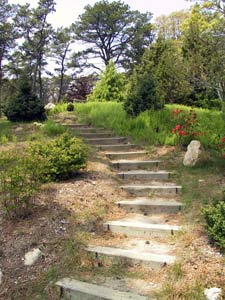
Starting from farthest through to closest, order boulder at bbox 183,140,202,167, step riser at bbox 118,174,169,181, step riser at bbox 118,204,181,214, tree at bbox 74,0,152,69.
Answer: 1. tree at bbox 74,0,152,69
2. boulder at bbox 183,140,202,167
3. step riser at bbox 118,174,169,181
4. step riser at bbox 118,204,181,214

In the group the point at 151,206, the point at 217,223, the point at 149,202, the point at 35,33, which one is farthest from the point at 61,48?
the point at 217,223

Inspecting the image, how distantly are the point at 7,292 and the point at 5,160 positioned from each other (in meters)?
1.58

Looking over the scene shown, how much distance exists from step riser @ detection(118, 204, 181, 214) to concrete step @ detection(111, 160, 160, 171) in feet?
4.97

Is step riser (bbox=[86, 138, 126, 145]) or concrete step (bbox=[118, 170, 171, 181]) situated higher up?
step riser (bbox=[86, 138, 126, 145])

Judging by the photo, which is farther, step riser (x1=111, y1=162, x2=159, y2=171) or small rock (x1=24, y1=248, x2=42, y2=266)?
step riser (x1=111, y1=162, x2=159, y2=171)

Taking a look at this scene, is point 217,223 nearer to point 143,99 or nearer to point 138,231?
point 138,231

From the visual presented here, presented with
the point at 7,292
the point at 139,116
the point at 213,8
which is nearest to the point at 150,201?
the point at 7,292

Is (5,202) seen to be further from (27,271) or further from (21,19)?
(21,19)

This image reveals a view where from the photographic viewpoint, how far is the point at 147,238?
3.34 metres

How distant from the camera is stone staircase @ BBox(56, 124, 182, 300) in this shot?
2572mm

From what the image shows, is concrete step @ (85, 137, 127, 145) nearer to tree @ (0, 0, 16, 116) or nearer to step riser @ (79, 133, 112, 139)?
step riser @ (79, 133, 112, 139)

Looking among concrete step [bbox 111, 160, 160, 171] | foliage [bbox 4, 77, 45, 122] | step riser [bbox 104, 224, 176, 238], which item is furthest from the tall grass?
step riser [bbox 104, 224, 176, 238]

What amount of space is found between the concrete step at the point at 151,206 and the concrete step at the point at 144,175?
0.78 m

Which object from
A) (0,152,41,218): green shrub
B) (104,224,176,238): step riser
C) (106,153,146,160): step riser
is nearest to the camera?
(104,224,176,238): step riser
